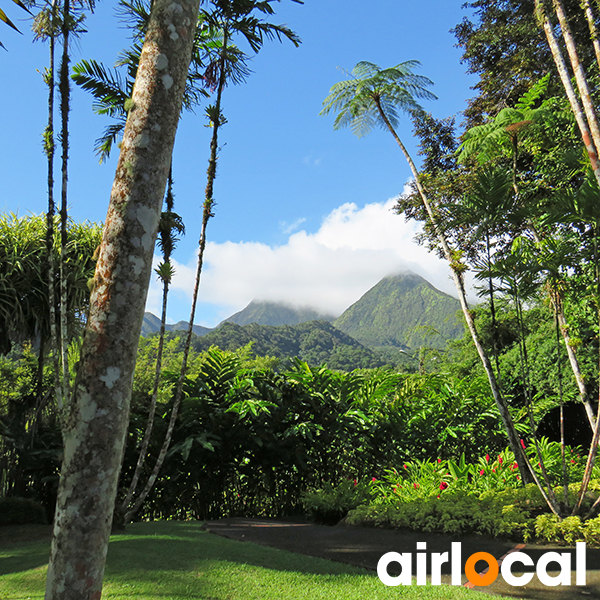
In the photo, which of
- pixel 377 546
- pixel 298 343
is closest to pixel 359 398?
pixel 377 546

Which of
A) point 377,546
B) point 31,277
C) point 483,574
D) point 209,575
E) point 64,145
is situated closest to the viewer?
point 209,575

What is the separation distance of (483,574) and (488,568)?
109 millimetres

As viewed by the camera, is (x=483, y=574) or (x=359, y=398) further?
(x=359, y=398)

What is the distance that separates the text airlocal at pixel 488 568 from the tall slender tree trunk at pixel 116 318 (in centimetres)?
237

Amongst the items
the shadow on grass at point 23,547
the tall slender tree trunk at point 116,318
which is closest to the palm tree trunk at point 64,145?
the shadow on grass at point 23,547

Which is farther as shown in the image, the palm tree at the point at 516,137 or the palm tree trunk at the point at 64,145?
the palm tree at the point at 516,137

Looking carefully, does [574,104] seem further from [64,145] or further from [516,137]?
[64,145]

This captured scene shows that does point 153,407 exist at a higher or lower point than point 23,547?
higher

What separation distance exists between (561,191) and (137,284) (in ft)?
14.7

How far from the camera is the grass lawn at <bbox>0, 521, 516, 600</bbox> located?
2787 millimetres

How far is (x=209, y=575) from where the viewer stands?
3.04m

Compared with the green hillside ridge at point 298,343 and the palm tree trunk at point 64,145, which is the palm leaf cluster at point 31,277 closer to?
the palm tree trunk at point 64,145

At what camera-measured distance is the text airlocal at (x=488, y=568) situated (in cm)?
313

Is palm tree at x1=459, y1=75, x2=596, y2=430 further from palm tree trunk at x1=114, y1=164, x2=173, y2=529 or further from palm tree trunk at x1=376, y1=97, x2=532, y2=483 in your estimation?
palm tree trunk at x1=114, y1=164, x2=173, y2=529
